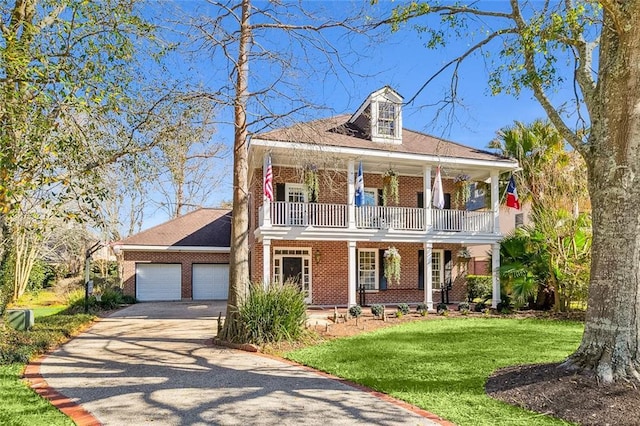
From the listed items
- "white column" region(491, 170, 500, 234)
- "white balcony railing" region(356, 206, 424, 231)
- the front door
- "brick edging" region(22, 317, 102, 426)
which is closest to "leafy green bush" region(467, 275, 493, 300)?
"white column" region(491, 170, 500, 234)

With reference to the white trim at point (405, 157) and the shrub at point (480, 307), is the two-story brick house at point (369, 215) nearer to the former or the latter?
the white trim at point (405, 157)

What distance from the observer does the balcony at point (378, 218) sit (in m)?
15.2

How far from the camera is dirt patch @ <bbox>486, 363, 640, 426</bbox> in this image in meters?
4.68

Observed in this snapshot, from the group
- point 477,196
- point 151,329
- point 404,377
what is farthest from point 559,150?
point 151,329

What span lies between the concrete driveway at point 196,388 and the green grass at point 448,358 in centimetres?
53

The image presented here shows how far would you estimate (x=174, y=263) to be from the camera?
22344mm

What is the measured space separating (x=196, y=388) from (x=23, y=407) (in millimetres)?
2030

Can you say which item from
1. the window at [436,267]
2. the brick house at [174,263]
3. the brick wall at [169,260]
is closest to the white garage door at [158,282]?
the brick house at [174,263]

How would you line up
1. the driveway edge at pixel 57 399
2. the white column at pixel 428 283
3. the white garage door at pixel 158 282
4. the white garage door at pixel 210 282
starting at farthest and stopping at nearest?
the white garage door at pixel 210 282
the white garage door at pixel 158 282
the white column at pixel 428 283
the driveway edge at pixel 57 399

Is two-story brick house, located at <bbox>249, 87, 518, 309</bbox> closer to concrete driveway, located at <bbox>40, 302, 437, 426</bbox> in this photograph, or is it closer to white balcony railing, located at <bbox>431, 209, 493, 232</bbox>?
white balcony railing, located at <bbox>431, 209, 493, 232</bbox>

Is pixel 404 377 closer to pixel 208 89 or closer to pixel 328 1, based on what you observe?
pixel 208 89

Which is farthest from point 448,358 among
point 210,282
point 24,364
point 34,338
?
point 210,282

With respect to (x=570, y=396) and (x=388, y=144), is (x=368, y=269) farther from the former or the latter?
(x=570, y=396)

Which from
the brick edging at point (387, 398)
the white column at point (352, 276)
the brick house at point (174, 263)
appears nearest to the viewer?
the brick edging at point (387, 398)
